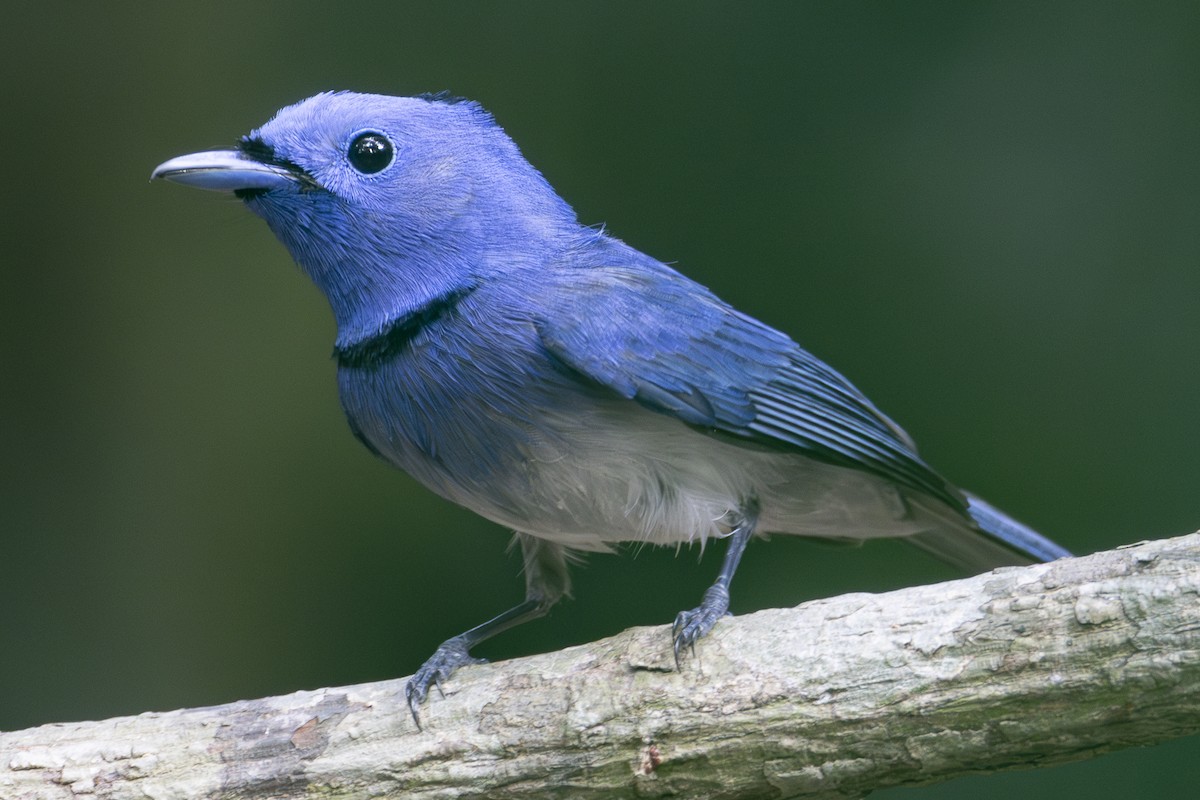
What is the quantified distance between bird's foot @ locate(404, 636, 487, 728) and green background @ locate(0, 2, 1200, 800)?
6.45ft

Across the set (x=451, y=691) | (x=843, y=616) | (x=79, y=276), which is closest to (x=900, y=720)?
(x=843, y=616)

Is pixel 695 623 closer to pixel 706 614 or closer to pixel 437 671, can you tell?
pixel 706 614

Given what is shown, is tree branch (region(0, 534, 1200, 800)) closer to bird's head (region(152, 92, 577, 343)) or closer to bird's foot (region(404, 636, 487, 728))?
bird's foot (region(404, 636, 487, 728))

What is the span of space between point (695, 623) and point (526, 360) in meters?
0.65

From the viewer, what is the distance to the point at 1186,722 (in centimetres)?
221

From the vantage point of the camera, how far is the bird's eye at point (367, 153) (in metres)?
3.02

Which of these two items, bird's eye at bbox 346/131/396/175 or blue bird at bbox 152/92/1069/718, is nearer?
blue bird at bbox 152/92/1069/718

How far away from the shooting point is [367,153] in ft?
9.91

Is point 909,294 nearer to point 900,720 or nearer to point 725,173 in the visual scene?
point 725,173

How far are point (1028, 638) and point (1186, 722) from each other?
0.94ft

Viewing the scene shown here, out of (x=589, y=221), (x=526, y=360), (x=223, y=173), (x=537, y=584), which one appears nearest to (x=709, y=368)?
(x=526, y=360)

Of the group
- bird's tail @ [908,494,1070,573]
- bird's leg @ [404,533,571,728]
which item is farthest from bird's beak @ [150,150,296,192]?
bird's tail @ [908,494,1070,573]

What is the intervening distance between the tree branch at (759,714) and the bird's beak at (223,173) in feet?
3.78

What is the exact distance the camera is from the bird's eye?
302 cm
